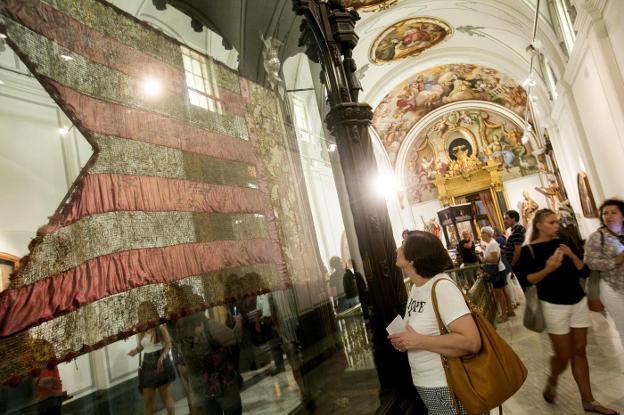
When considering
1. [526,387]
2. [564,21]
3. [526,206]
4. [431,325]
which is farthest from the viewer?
[526,206]

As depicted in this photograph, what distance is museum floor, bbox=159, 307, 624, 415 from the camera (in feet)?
5.33

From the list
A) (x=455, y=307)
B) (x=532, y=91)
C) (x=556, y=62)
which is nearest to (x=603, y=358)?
(x=455, y=307)

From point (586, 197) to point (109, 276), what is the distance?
10625 mm

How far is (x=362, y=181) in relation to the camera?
2.54 metres

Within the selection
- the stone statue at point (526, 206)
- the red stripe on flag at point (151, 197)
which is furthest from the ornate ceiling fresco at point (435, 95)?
the red stripe on flag at point (151, 197)

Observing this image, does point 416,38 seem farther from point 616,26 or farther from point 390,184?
point 616,26

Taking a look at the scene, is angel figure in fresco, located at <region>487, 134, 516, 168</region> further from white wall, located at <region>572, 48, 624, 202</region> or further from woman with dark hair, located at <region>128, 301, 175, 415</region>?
woman with dark hair, located at <region>128, 301, 175, 415</region>

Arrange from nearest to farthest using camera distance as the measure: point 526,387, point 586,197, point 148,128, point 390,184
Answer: point 148,128, point 526,387, point 586,197, point 390,184

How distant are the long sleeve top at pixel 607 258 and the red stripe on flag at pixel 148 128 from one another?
2.83 meters

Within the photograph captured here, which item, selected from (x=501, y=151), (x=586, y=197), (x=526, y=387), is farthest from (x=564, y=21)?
(x=501, y=151)

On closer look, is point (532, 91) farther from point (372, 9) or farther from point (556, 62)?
point (372, 9)

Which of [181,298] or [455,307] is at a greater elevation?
[181,298]

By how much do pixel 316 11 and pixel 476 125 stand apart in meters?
19.2

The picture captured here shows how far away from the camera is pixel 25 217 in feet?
3.68
